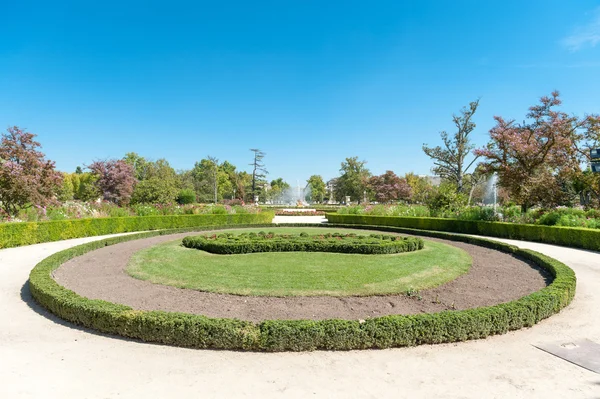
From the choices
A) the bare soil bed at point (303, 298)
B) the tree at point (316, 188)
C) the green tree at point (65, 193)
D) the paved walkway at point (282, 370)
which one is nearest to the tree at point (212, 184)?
the green tree at point (65, 193)

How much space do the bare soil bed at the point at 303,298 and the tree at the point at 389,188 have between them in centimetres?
3711

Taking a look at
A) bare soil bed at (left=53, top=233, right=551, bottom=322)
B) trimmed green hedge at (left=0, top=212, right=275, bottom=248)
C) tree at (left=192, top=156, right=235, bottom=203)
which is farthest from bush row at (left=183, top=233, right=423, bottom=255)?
tree at (left=192, top=156, right=235, bottom=203)

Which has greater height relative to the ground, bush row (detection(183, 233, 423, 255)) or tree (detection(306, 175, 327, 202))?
tree (detection(306, 175, 327, 202))

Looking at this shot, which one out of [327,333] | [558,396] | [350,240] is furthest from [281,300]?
[350,240]

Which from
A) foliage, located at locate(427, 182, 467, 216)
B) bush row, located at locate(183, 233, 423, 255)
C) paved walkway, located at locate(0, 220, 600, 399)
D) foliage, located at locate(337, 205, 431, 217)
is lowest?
paved walkway, located at locate(0, 220, 600, 399)

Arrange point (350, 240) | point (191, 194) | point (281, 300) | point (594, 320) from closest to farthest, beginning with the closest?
point (594, 320) → point (281, 300) → point (350, 240) → point (191, 194)

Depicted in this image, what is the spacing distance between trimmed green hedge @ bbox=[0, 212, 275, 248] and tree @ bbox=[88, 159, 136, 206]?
16323mm

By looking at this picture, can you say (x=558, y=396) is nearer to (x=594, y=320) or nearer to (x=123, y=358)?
(x=594, y=320)

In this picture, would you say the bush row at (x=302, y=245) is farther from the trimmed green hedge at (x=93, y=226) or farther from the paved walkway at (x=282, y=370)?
the trimmed green hedge at (x=93, y=226)

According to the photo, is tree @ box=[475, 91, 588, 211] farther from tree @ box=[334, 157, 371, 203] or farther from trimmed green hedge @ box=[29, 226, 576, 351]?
tree @ box=[334, 157, 371, 203]

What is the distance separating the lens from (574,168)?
72.5 ft

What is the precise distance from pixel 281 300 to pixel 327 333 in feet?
5.93

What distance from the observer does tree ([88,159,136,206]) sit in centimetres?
3228

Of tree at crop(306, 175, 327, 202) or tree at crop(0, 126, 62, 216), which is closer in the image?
tree at crop(0, 126, 62, 216)
